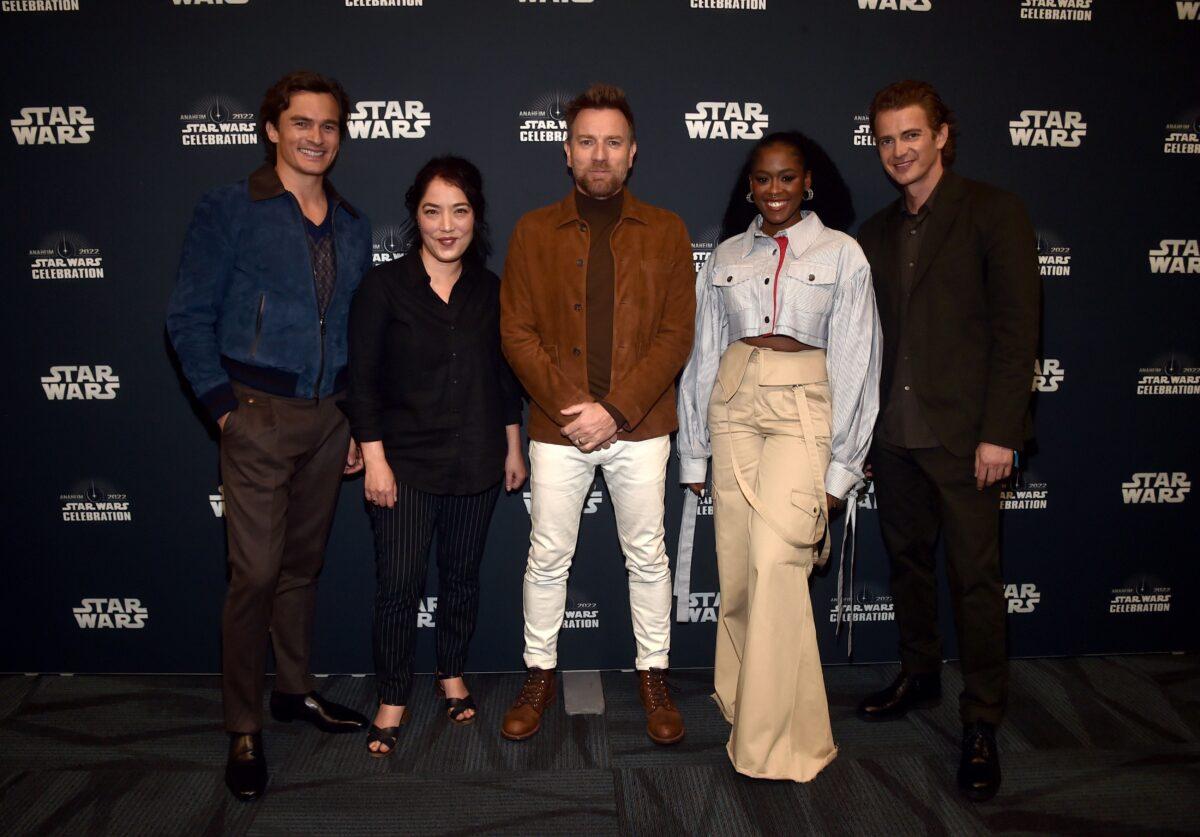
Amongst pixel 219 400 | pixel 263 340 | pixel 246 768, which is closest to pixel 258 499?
pixel 219 400

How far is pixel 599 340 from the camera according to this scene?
8.29 ft

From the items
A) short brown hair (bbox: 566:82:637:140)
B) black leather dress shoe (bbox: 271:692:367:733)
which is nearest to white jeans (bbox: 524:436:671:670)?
black leather dress shoe (bbox: 271:692:367:733)

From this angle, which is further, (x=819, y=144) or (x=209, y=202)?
(x=819, y=144)

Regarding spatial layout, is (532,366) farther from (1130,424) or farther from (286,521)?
(1130,424)

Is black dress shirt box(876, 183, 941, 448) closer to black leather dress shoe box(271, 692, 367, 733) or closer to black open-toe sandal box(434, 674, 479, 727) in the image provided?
black open-toe sandal box(434, 674, 479, 727)

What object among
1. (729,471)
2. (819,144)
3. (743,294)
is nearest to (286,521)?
(729,471)

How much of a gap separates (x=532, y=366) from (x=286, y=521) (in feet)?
3.24

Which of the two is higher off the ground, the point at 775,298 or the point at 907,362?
the point at 775,298

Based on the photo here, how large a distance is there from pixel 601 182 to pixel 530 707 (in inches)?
72.7

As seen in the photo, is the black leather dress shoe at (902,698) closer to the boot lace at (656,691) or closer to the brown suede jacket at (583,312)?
the boot lace at (656,691)

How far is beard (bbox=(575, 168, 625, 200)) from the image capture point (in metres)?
2.44

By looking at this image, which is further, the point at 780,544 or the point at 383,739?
the point at 383,739

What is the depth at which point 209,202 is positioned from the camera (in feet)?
7.78

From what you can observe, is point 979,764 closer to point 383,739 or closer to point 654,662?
point 654,662
